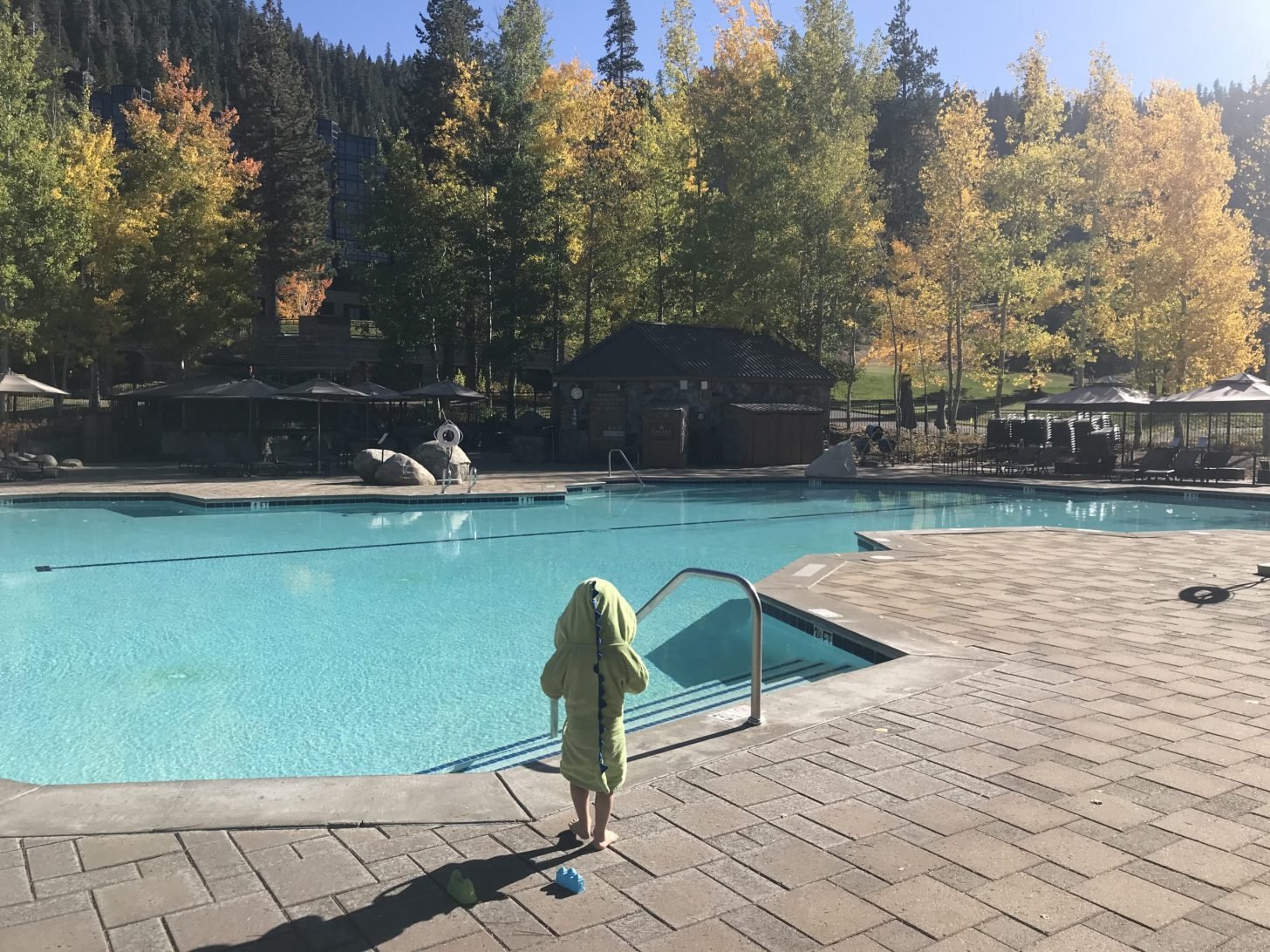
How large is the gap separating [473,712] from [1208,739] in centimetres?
440

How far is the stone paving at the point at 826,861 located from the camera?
2867mm

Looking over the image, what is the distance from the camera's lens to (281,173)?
39.8 meters

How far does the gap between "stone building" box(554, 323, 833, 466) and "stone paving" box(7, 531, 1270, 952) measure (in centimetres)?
1997

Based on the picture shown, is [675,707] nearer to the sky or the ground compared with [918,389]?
nearer to the ground

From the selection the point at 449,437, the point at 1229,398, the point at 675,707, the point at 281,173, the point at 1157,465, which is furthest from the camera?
the point at 281,173

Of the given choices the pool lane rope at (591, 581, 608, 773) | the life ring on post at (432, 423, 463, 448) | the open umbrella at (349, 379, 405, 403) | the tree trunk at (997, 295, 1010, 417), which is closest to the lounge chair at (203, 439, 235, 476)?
the open umbrella at (349, 379, 405, 403)

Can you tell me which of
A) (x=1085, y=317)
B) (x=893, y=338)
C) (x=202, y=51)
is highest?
(x=202, y=51)

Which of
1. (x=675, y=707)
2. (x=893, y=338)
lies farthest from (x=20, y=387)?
(x=893, y=338)

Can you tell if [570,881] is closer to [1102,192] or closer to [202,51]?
[1102,192]

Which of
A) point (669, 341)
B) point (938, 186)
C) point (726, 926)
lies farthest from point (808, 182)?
point (726, 926)

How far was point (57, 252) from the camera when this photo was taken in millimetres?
23141

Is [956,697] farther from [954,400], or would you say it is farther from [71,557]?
[954,400]

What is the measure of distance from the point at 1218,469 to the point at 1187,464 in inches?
→ 27.4

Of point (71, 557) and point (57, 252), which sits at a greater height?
point (57, 252)
